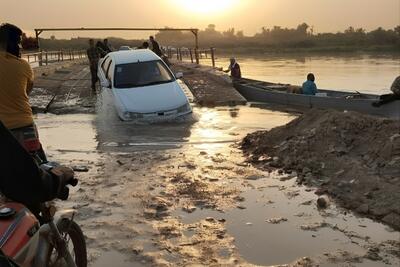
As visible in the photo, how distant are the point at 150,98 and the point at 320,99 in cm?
706

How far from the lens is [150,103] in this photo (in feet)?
42.9

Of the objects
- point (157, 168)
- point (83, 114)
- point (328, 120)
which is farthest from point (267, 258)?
point (83, 114)

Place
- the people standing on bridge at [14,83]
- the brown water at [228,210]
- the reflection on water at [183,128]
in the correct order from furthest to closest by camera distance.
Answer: the reflection on water at [183,128]
the brown water at [228,210]
the people standing on bridge at [14,83]

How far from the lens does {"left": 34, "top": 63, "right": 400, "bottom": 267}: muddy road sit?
5.00m

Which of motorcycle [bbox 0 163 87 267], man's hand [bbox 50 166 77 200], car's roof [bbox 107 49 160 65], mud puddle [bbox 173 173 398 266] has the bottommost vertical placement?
mud puddle [bbox 173 173 398 266]

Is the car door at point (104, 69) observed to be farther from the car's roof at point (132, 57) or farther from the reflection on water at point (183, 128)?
the reflection on water at point (183, 128)

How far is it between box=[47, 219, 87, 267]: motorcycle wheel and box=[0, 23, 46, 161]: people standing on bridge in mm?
1252

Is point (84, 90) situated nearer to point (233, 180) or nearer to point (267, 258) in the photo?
point (233, 180)

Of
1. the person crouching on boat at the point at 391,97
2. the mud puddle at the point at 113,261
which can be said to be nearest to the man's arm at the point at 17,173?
the mud puddle at the point at 113,261

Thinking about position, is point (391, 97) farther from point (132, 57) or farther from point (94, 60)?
point (94, 60)

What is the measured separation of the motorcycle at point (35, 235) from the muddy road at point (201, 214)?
1.54 feet

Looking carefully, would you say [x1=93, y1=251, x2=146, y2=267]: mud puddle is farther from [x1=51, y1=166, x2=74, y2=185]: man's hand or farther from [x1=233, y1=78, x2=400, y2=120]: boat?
[x1=233, y1=78, x2=400, y2=120]: boat

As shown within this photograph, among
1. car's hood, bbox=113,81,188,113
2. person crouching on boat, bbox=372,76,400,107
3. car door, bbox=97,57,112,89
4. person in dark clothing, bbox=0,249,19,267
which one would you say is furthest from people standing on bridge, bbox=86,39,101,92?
person in dark clothing, bbox=0,249,19,267

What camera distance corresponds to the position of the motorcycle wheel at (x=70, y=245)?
326 cm
